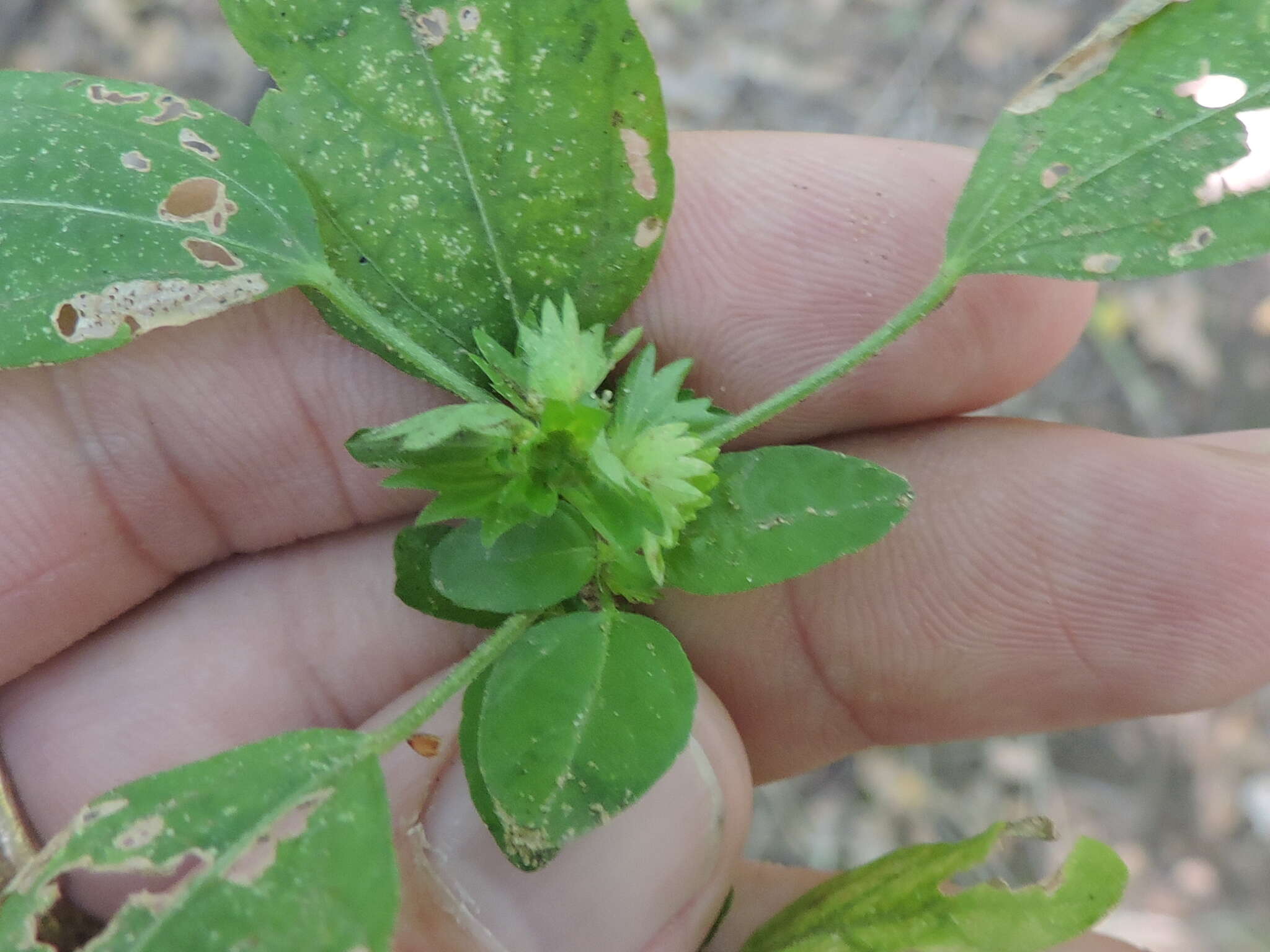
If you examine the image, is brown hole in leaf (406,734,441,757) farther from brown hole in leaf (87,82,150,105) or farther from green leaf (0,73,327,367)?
brown hole in leaf (87,82,150,105)

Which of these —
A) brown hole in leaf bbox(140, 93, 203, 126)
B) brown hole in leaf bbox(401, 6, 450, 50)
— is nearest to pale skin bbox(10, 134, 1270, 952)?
brown hole in leaf bbox(140, 93, 203, 126)

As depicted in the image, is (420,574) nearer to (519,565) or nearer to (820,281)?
(519,565)

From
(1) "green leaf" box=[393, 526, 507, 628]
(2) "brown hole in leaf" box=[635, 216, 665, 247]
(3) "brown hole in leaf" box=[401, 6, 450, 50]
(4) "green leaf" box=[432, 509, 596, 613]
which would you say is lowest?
(1) "green leaf" box=[393, 526, 507, 628]

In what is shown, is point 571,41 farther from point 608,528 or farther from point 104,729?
point 104,729

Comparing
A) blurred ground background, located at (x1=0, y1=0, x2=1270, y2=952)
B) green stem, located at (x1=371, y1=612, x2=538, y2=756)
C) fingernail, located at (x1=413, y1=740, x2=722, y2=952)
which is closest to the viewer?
green stem, located at (x1=371, y1=612, x2=538, y2=756)

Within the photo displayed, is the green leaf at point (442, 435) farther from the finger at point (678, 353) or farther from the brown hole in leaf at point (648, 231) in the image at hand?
the finger at point (678, 353)

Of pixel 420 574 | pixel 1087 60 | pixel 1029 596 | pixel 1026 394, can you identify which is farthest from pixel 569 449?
pixel 1026 394

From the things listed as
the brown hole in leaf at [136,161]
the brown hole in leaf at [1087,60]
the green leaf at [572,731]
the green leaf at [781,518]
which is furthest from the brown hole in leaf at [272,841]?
the brown hole in leaf at [1087,60]

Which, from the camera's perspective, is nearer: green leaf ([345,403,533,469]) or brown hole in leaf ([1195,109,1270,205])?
green leaf ([345,403,533,469])
